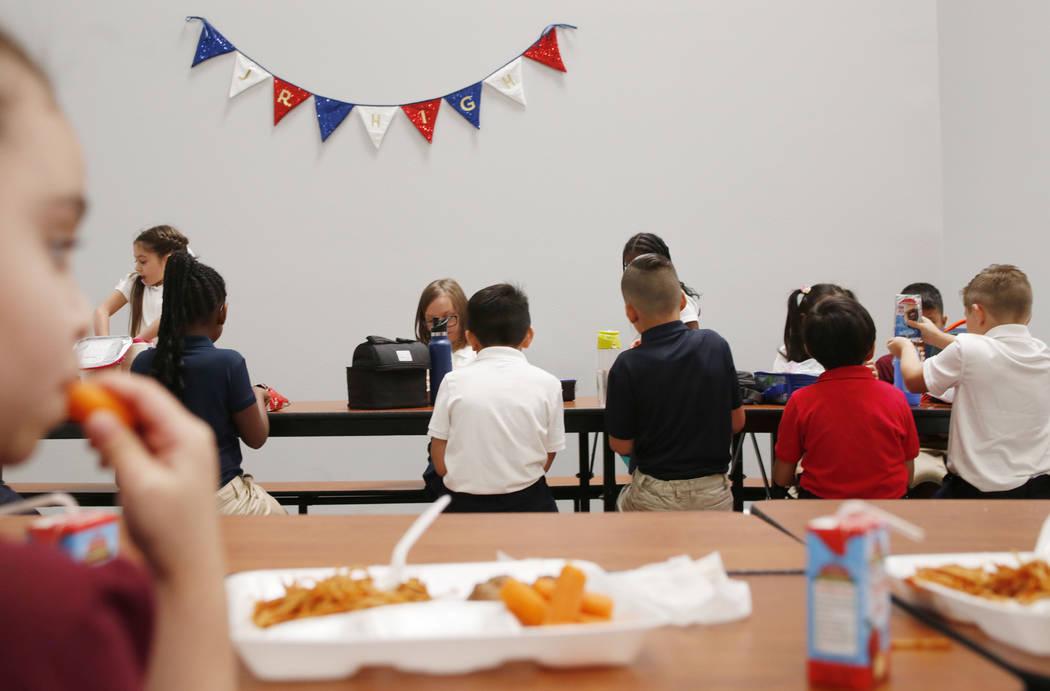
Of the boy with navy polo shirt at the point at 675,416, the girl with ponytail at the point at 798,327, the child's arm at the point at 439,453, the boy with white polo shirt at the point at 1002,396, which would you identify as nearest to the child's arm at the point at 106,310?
the child's arm at the point at 439,453

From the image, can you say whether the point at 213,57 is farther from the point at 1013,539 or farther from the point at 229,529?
the point at 1013,539

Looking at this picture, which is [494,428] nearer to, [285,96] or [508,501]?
[508,501]

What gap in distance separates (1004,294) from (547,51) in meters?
2.87

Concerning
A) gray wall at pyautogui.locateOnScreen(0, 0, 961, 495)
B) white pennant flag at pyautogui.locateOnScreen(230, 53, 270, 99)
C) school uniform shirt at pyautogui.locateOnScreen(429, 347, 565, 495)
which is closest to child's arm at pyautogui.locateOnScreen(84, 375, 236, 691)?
school uniform shirt at pyautogui.locateOnScreen(429, 347, 565, 495)

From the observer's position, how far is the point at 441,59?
14.7ft

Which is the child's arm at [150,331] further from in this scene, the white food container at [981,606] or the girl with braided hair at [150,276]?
the white food container at [981,606]

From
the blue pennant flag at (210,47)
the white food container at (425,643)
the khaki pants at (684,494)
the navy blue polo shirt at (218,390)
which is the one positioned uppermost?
the blue pennant flag at (210,47)

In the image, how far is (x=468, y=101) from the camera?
445 centimetres

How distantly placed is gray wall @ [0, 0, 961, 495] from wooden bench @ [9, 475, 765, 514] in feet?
3.68

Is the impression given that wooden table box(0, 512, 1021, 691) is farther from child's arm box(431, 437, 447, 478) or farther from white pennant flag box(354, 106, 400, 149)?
white pennant flag box(354, 106, 400, 149)

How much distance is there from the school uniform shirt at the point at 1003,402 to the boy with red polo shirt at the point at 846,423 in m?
0.27

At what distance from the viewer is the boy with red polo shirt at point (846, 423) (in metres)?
2.14

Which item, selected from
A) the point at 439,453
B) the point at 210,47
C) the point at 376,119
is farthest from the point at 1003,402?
the point at 210,47

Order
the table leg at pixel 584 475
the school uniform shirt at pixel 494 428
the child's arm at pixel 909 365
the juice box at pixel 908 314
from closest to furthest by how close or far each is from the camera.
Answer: the school uniform shirt at pixel 494 428, the child's arm at pixel 909 365, the juice box at pixel 908 314, the table leg at pixel 584 475
